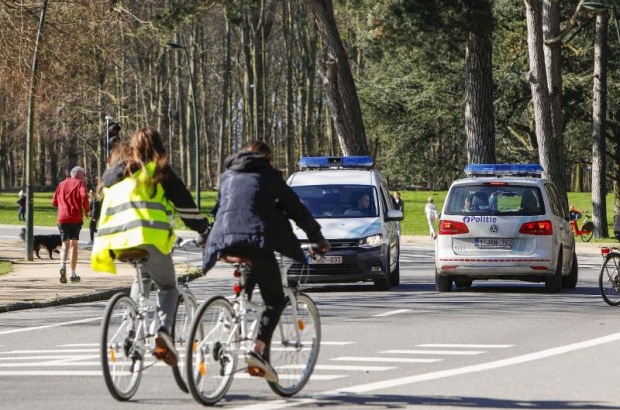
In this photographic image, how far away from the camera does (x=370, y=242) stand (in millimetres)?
19156

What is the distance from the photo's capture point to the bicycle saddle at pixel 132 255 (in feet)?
27.2

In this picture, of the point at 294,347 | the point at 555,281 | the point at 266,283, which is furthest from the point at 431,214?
the point at 266,283

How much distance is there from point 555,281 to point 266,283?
11.1m

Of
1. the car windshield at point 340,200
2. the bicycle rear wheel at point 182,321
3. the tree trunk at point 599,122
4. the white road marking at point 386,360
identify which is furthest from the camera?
the tree trunk at point 599,122

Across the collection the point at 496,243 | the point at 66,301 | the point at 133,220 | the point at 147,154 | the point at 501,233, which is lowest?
the point at 66,301

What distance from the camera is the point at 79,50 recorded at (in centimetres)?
2441

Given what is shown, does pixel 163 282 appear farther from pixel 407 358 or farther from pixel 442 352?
pixel 442 352

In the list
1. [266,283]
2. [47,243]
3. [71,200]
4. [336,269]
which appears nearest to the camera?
[266,283]

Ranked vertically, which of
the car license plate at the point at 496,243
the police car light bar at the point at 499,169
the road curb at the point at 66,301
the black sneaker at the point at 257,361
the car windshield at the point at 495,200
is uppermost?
the police car light bar at the point at 499,169

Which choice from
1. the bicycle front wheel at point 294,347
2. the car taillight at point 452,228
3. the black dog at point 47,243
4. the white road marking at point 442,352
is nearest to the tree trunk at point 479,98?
the black dog at point 47,243

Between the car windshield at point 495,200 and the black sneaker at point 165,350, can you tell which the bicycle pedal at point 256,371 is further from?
the car windshield at point 495,200

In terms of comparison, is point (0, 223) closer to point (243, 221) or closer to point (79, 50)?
point (79, 50)

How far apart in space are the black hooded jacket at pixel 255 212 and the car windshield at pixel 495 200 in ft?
34.1

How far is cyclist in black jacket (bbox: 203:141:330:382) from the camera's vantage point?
27.1 feet
